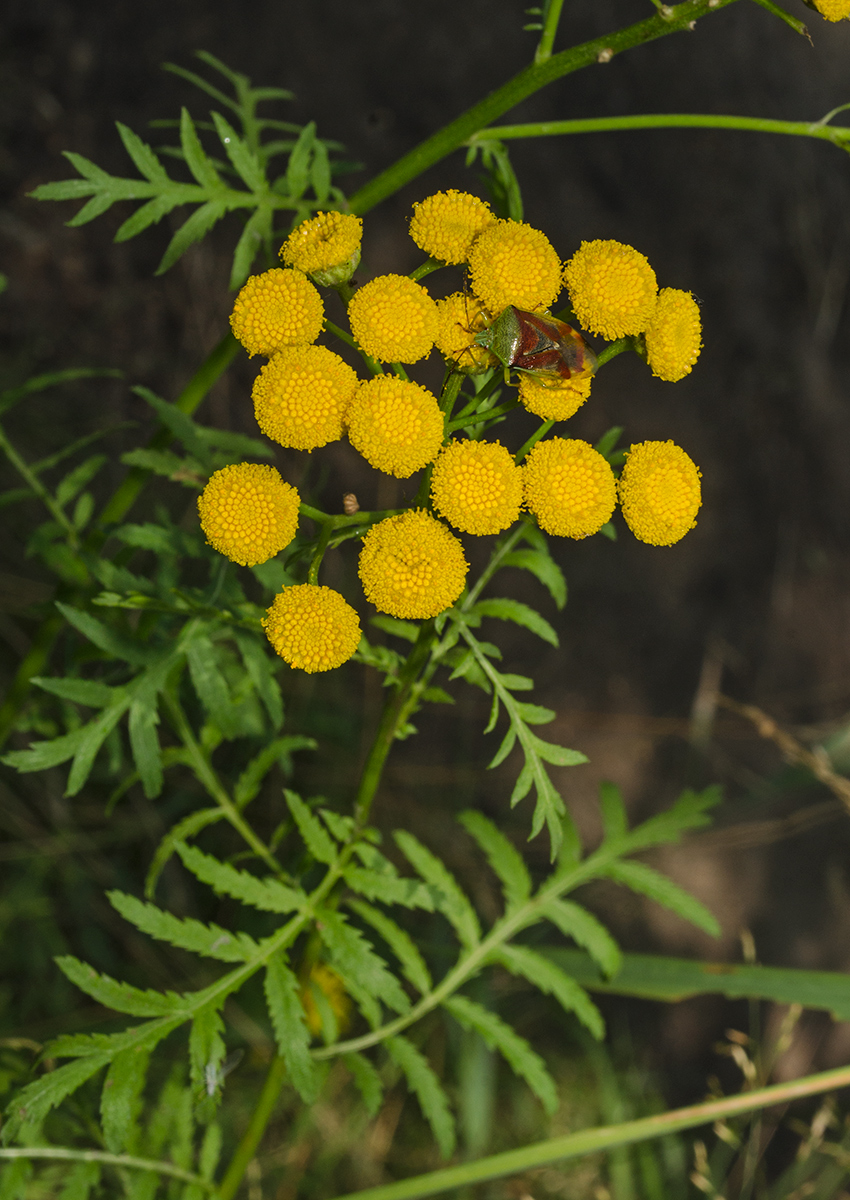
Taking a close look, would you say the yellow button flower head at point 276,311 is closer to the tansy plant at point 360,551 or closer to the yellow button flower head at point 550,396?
the tansy plant at point 360,551

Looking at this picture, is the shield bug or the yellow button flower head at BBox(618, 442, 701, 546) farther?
the yellow button flower head at BBox(618, 442, 701, 546)

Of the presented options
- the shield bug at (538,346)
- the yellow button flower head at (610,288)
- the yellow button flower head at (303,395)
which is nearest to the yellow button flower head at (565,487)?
the shield bug at (538,346)

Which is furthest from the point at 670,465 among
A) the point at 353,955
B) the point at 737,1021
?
the point at 737,1021

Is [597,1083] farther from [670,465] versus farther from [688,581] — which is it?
[670,465]

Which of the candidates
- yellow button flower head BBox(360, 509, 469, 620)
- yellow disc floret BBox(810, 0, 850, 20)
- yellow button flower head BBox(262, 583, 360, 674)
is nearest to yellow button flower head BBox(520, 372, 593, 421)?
yellow button flower head BBox(360, 509, 469, 620)

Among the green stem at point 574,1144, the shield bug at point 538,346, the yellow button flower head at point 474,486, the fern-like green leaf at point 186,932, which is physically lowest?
the green stem at point 574,1144

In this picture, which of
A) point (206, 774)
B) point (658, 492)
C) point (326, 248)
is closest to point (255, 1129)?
point (206, 774)

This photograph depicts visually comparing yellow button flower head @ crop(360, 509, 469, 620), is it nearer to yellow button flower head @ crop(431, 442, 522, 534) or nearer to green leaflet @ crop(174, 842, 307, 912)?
yellow button flower head @ crop(431, 442, 522, 534)
